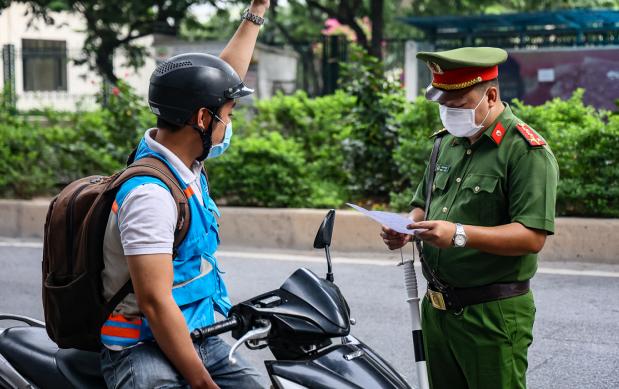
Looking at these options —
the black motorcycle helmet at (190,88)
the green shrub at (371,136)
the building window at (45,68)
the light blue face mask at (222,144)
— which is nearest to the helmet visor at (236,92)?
the black motorcycle helmet at (190,88)

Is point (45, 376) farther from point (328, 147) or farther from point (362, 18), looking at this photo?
point (362, 18)

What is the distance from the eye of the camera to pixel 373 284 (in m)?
7.19

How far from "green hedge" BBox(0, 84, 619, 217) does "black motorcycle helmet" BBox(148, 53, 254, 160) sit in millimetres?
5894

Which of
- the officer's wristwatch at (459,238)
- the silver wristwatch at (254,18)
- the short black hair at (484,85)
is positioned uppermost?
the silver wristwatch at (254,18)

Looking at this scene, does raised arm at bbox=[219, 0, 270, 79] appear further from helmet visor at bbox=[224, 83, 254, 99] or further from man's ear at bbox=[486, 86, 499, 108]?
man's ear at bbox=[486, 86, 499, 108]

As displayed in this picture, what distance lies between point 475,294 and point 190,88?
1.18 m

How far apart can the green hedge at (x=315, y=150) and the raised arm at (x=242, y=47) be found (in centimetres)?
507

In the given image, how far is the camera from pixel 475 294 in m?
3.07

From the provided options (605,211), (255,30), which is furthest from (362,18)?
(255,30)

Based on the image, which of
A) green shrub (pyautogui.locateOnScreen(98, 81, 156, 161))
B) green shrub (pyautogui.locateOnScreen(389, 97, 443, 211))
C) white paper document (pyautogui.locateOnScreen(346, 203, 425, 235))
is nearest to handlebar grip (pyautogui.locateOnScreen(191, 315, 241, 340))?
white paper document (pyautogui.locateOnScreen(346, 203, 425, 235))

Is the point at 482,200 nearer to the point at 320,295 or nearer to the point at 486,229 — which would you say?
the point at 486,229

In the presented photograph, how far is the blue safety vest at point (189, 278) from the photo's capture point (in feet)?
8.53

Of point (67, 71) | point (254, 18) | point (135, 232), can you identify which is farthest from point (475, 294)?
point (67, 71)

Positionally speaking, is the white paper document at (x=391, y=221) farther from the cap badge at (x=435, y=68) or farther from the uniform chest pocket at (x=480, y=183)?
the cap badge at (x=435, y=68)
